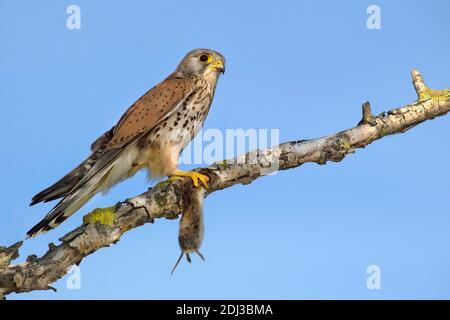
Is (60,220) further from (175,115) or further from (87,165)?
(175,115)

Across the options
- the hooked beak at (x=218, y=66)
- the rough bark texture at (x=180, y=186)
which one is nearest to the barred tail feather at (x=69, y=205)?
the rough bark texture at (x=180, y=186)

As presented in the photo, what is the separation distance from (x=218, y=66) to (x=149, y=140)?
105 centimetres

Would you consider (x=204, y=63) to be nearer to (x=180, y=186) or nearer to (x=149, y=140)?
(x=149, y=140)

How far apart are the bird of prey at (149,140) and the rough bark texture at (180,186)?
266mm

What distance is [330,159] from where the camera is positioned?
492 cm

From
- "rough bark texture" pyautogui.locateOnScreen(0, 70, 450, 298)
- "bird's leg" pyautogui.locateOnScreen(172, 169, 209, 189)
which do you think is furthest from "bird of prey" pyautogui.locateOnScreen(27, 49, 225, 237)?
"rough bark texture" pyautogui.locateOnScreen(0, 70, 450, 298)

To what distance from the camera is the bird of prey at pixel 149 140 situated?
4.73 metres

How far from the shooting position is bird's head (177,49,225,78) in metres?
5.72

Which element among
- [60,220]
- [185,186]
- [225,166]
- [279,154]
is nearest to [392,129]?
[279,154]

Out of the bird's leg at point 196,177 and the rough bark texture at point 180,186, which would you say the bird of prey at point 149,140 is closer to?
the bird's leg at point 196,177

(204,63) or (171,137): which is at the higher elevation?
(204,63)

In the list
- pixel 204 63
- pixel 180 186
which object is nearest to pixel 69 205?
pixel 180 186

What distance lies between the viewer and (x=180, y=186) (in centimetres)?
470

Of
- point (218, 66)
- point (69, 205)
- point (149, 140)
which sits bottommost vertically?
point (69, 205)
